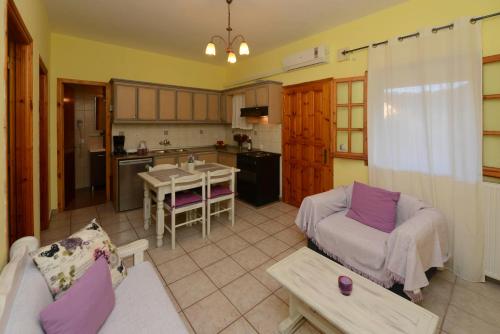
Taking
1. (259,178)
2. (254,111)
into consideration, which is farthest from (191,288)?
(254,111)

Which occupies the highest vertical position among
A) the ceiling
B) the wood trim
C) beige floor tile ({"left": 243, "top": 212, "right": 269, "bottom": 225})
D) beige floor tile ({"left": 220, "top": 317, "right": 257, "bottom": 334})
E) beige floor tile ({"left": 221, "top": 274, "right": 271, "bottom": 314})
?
the ceiling

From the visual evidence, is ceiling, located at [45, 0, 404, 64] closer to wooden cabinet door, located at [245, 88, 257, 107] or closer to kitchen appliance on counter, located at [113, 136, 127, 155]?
wooden cabinet door, located at [245, 88, 257, 107]

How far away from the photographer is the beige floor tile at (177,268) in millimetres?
2244

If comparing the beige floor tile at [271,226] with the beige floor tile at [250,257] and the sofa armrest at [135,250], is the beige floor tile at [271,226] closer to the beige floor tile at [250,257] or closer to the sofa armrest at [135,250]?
the beige floor tile at [250,257]

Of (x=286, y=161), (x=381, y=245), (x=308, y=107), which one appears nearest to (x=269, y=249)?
(x=381, y=245)

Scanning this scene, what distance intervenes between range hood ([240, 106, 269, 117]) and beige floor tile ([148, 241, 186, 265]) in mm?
2532

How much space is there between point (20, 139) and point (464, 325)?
3713 millimetres

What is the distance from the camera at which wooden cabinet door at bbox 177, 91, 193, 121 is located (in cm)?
461

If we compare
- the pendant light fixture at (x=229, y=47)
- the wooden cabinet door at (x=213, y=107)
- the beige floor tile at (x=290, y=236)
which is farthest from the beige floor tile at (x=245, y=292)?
the wooden cabinet door at (x=213, y=107)

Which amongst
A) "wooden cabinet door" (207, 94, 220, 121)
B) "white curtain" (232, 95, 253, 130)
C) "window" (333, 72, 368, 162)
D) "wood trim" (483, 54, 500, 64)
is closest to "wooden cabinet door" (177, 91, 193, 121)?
"wooden cabinet door" (207, 94, 220, 121)

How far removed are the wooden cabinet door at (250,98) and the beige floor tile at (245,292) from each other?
10.1 ft

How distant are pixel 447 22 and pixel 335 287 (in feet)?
9.11

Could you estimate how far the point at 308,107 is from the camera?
3.79 m

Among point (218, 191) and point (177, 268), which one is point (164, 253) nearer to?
point (177, 268)
